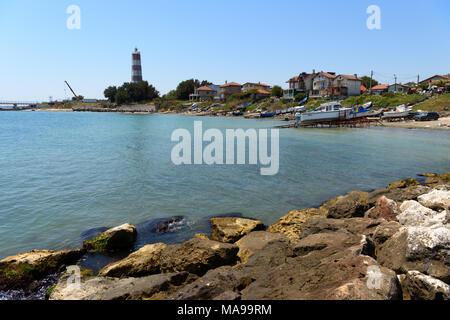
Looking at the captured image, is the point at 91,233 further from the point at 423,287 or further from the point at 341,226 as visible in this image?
the point at 423,287

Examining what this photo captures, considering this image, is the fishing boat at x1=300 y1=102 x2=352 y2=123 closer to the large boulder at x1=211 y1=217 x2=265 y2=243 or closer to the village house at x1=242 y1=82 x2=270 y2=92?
the large boulder at x1=211 y1=217 x2=265 y2=243

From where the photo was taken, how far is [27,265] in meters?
6.91

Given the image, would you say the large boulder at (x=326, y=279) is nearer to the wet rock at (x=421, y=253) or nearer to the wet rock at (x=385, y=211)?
the wet rock at (x=421, y=253)

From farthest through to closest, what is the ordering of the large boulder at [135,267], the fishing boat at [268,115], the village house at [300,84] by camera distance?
the village house at [300,84], the fishing boat at [268,115], the large boulder at [135,267]

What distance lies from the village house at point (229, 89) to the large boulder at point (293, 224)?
4262 inches

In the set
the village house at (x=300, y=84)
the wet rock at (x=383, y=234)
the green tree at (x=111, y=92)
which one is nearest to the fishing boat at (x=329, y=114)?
the village house at (x=300, y=84)

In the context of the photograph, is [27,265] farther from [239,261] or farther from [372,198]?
[372,198]

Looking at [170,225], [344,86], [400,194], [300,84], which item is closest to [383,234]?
[400,194]

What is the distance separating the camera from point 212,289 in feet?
15.4

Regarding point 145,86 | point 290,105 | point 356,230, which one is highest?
point 145,86

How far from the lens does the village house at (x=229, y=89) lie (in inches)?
4523

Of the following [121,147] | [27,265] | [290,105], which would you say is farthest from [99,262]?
[290,105]
